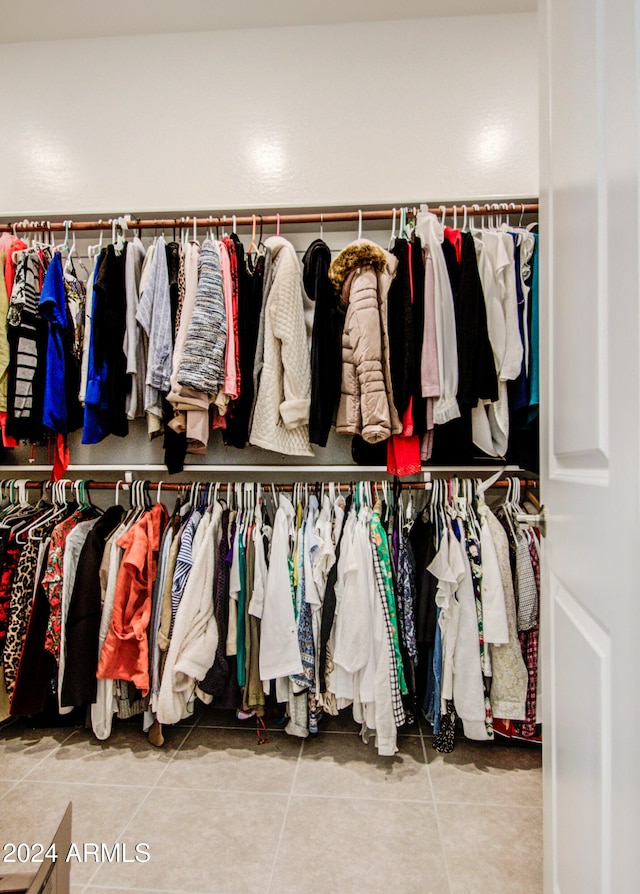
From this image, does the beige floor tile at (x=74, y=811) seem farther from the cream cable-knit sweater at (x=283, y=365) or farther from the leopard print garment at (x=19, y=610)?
the cream cable-knit sweater at (x=283, y=365)

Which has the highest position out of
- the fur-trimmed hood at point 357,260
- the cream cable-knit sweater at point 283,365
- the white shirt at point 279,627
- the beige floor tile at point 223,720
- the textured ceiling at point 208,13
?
the textured ceiling at point 208,13

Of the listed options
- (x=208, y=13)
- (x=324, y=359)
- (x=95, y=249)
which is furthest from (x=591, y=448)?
(x=208, y=13)

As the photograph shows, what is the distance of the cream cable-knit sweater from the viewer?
1.86m

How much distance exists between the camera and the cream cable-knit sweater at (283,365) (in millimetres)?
1855

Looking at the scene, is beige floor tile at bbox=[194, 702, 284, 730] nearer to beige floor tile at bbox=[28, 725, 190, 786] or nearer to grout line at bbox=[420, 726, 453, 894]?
beige floor tile at bbox=[28, 725, 190, 786]

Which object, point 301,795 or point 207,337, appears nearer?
point 301,795

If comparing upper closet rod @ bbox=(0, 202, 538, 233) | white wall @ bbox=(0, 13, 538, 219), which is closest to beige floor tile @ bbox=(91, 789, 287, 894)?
upper closet rod @ bbox=(0, 202, 538, 233)

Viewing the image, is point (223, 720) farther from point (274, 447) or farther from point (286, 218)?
point (286, 218)

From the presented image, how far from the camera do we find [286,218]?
6.75ft

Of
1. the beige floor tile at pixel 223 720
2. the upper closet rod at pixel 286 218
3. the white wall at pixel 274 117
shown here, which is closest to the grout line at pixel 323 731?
the beige floor tile at pixel 223 720

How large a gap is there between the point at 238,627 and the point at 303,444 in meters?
0.74

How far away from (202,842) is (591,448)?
60.5 inches

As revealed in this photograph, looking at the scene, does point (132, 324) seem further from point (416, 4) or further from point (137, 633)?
point (416, 4)

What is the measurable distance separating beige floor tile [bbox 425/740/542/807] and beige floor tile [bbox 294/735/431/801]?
60 millimetres
